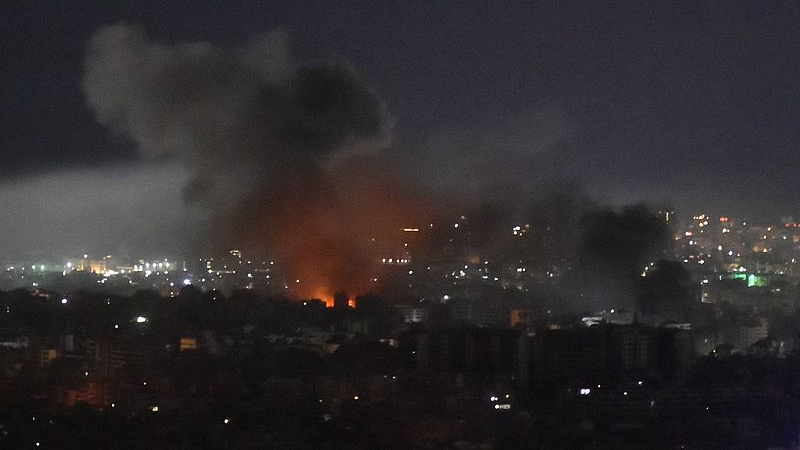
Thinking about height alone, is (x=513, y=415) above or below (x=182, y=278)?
below

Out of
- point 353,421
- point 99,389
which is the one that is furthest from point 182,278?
point 353,421

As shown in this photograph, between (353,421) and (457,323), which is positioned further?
(457,323)

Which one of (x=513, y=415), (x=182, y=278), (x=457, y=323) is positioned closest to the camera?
(x=513, y=415)

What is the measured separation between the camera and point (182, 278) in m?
13.9

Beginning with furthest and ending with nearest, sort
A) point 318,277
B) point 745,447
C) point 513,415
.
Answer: point 318,277
point 513,415
point 745,447

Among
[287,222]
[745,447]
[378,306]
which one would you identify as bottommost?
[745,447]

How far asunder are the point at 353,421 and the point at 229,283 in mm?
7228

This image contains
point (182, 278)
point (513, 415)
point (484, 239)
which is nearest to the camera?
point (513, 415)

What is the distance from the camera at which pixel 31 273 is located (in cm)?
1318

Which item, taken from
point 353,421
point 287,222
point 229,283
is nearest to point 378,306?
point 287,222

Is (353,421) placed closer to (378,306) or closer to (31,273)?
(378,306)

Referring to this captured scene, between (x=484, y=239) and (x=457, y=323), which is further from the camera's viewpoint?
(x=484, y=239)

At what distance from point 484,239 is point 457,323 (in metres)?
4.60

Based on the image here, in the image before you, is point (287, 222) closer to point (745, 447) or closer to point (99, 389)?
point (99, 389)
